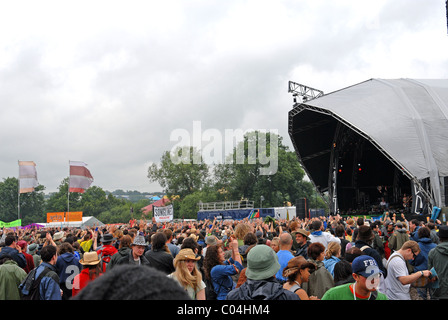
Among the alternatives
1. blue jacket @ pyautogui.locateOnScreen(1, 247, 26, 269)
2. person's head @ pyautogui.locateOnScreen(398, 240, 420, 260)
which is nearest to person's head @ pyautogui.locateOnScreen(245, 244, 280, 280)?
person's head @ pyautogui.locateOnScreen(398, 240, 420, 260)

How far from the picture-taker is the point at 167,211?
80.4 feet

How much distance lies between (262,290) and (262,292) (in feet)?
0.08

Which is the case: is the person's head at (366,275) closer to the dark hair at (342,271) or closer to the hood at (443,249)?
the dark hair at (342,271)

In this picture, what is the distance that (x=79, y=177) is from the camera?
82.2ft

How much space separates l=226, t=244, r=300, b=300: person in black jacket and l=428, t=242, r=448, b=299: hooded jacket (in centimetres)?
335

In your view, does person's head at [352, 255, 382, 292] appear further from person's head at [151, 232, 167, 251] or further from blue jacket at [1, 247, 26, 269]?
blue jacket at [1, 247, 26, 269]

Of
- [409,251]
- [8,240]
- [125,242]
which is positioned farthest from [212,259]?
[8,240]

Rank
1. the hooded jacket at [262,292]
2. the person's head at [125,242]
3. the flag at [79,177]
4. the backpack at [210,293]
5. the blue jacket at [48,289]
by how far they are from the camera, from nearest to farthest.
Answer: the hooded jacket at [262,292]
the blue jacket at [48,289]
the backpack at [210,293]
the person's head at [125,242]
the flag at [79,177]

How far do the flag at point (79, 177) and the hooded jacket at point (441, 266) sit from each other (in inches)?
875

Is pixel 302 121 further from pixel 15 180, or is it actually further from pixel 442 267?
pixel 15 180

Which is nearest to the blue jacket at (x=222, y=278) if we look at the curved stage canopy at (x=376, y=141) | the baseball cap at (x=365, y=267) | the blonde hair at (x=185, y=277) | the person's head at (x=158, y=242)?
the blonde hair at (x=185, y=277)

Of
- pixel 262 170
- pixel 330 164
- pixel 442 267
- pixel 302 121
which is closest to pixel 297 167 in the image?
pixel 262 170

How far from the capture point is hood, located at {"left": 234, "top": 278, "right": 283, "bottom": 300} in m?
3.08

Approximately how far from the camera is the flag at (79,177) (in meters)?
24.5
